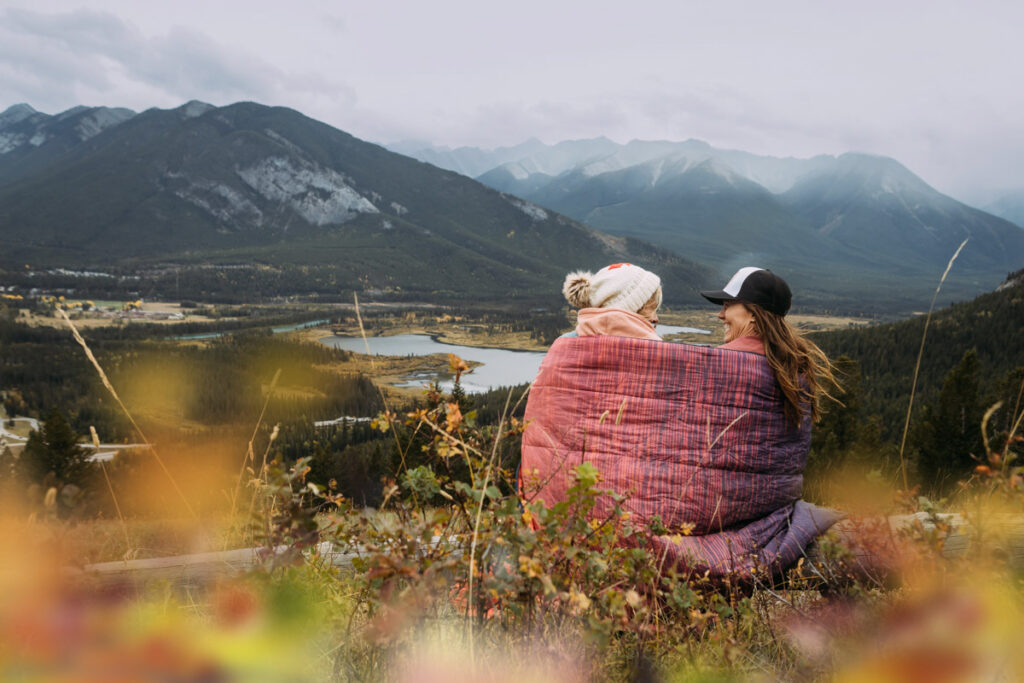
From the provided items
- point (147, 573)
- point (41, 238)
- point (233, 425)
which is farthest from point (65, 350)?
point (41, 238)

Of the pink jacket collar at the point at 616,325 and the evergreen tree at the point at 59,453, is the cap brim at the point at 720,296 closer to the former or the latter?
the pink jacket collar at the point at 616,325

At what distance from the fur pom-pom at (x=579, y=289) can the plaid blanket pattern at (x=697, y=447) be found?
0.56 metres

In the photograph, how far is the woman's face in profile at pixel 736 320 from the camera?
3171mm

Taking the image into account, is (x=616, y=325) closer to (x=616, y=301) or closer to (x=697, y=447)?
(x=616, y=301)

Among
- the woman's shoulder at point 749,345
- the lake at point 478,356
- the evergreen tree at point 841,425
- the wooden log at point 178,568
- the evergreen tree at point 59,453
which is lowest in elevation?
the lake at point 478,356

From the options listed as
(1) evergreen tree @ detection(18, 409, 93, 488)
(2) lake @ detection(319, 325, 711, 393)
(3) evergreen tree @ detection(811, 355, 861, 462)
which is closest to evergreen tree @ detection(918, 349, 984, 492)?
(3) evergreen tree @ detection(811, 355, 861, 462)

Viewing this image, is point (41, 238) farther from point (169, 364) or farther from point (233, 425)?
point (233, 425)

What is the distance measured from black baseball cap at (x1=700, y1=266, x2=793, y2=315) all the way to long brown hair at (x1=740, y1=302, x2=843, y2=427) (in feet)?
0.13

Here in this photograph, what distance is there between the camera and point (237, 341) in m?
62.5

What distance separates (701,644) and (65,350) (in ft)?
235

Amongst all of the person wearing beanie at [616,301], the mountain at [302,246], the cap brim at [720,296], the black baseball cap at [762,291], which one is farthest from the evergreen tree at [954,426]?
the mountain at [302,246]

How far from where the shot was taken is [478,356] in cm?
5869

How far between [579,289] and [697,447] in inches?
47.7

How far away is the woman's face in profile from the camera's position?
10.4 feet
